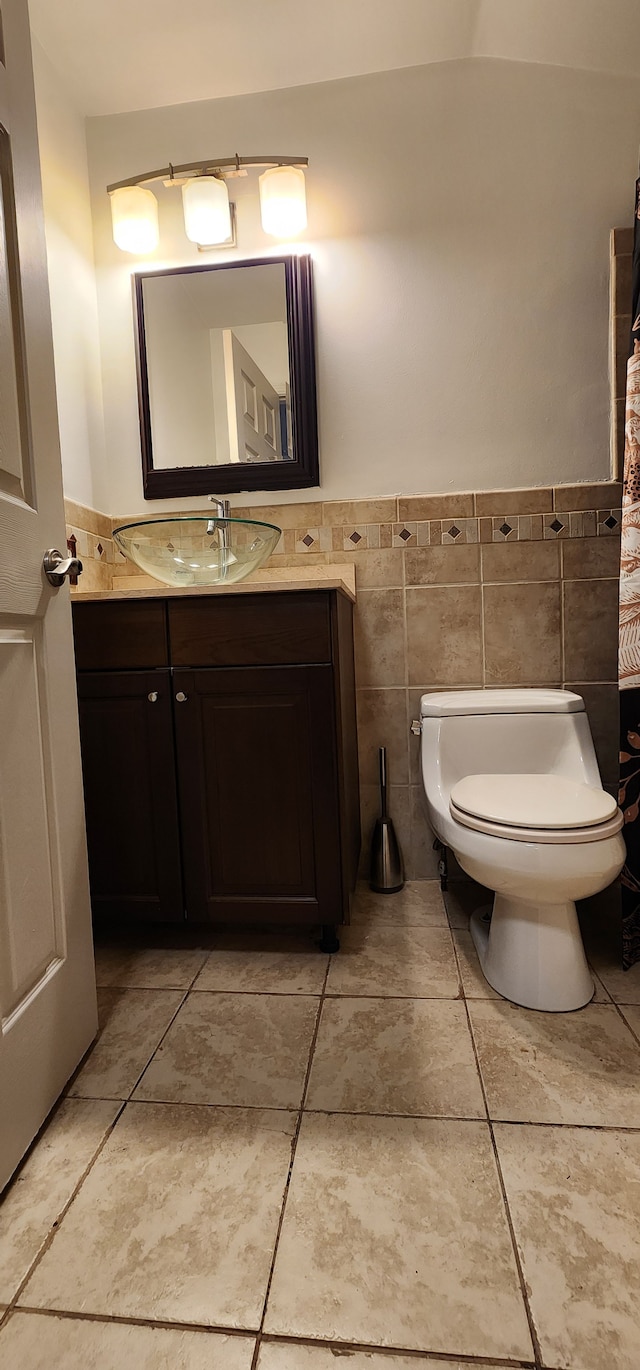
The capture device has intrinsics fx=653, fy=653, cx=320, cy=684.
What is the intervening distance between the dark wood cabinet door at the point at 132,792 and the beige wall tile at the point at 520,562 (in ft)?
3.14

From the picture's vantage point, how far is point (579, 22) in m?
1.59

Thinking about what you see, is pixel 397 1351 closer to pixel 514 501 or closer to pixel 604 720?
pixel 604 720

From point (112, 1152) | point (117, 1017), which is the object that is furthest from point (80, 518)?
point (112, 1152)

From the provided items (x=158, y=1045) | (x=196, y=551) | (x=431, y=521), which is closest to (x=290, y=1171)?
(x=158, y=1045)

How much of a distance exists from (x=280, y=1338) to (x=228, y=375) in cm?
200

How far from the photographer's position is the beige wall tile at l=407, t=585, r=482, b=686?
73.2 inches

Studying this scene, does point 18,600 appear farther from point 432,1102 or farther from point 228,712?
point 432,1102

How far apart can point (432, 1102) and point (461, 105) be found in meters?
2.35

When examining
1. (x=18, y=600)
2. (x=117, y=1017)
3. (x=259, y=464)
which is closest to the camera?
(x=18, y=600)

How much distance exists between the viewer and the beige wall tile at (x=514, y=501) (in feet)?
5.92

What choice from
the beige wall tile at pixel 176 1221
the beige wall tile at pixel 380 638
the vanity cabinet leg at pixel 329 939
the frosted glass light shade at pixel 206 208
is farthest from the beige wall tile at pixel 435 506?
the beige wall tile at pixel 176 1221

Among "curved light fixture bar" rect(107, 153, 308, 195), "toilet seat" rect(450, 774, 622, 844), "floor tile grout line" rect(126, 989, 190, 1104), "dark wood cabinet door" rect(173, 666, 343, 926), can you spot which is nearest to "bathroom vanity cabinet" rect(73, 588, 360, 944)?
"dark wood cabinet door" rect(173, 666, 343, 926)

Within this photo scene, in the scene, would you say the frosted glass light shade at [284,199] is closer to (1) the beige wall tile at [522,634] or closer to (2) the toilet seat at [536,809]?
(1) the beige wall tile at [522,634]

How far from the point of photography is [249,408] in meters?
1.88
